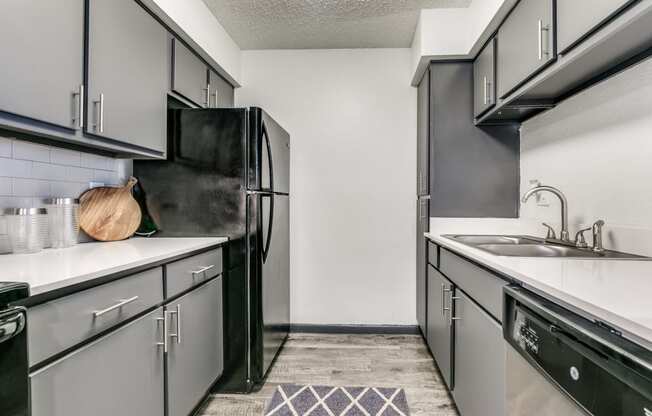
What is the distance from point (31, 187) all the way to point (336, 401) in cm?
182

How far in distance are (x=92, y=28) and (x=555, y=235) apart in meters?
2.35

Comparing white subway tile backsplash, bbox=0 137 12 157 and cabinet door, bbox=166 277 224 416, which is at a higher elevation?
white subway tile backsplash, bbox=0 137 12 157

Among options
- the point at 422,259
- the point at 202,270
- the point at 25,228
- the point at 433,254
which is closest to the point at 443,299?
the point at 433,254

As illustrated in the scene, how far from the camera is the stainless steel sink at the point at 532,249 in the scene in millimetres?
1467

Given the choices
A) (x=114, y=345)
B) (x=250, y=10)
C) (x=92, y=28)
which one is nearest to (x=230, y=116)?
(x=92, y=28)

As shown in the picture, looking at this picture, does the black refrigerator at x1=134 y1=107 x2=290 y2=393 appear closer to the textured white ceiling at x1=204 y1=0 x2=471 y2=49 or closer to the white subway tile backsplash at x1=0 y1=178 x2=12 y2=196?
the white subway tile backsplash at x1=0 y1=178 x2=12 y2=196

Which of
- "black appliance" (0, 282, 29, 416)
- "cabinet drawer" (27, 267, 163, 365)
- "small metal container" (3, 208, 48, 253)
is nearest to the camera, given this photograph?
"black appliance" (0, 282, 29, 416)

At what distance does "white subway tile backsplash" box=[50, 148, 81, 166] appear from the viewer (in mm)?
1732

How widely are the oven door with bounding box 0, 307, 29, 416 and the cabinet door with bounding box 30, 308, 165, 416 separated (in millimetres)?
87

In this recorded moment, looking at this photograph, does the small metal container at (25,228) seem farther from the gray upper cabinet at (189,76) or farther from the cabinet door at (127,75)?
the gray upper cabinet at (189,76)

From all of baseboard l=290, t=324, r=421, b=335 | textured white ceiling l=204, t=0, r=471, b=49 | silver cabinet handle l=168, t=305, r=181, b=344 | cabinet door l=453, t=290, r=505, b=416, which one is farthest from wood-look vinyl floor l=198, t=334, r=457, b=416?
textured white ceiling l=204, t=0, r=471, b=49

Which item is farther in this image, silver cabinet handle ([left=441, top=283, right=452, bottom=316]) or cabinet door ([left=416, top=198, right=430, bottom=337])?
cabinet door ([left=416, top=198, right=430, bottom=337])

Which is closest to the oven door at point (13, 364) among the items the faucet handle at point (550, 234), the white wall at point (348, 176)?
the faucet handle at point (550, 234)

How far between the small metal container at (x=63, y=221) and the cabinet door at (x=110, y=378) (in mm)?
584
